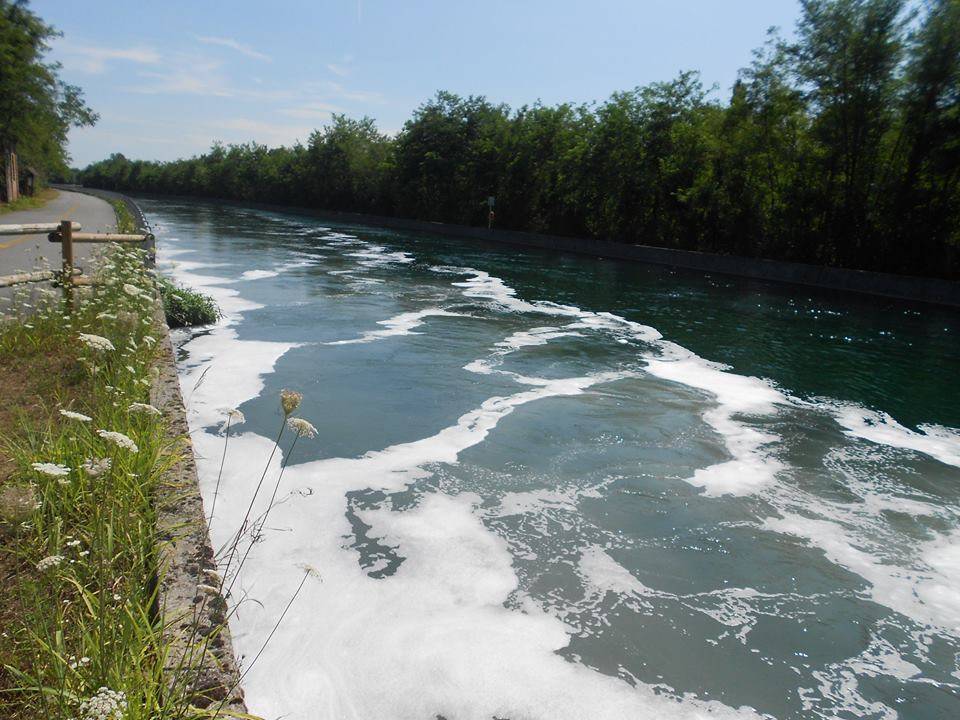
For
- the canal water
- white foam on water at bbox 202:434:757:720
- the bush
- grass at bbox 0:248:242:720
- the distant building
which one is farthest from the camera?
the distant building

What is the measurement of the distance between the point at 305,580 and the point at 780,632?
115 inches

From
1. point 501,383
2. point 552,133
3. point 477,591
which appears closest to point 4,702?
point 477,591

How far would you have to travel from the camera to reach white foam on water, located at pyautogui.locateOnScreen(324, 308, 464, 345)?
1149 cm

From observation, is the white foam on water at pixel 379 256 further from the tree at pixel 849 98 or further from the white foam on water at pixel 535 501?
the white foam on water at pixel 535 501

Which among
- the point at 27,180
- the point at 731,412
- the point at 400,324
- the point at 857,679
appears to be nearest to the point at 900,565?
the point at 857,679

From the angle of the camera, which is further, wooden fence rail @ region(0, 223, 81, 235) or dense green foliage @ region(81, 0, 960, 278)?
dense green foliage @ region(81, 0, 960, 278)

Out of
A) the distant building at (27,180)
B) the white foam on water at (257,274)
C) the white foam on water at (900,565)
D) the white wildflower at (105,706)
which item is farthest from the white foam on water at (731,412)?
the distant building at (27,180)

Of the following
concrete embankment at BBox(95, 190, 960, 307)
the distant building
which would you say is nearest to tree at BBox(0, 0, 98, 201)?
the distant building

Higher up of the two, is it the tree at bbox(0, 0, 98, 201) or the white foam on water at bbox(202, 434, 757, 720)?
the tree at bbox(0, 0, 98, 201)

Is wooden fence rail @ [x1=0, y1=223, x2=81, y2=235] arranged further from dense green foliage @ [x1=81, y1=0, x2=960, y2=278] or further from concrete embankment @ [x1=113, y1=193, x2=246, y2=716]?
dense green foliage @ [x1=81, y1=0, x2=960, y2=278]

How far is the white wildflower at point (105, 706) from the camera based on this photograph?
5.95 ft

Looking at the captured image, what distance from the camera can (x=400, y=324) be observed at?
514 inches

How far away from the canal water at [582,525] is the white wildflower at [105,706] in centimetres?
72

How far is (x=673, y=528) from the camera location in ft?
17.1
